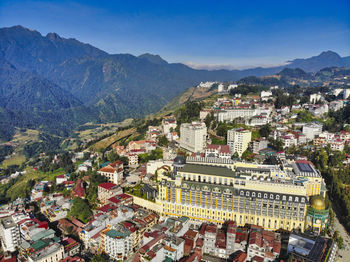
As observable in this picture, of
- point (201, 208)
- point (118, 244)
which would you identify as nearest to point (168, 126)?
point (201, 208)

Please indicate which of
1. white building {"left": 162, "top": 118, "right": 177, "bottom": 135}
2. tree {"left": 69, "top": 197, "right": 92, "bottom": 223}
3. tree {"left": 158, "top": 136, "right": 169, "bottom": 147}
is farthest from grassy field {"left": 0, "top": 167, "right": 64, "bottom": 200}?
white building {"left": 162, "top": 118, "right": 177, "bottom": 135}

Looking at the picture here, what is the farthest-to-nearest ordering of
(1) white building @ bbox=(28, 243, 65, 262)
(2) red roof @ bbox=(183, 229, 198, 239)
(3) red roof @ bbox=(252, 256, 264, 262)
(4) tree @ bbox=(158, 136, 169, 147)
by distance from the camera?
(4) tree @ bbox=(158, 136, 169, 147) → (2) red roof @ bbox=(183, 229, 198, 239) → (1) white building @ bbox=(28, 243, 65, 262) → (3) red roof @ bbox=(252, 256, 264, 262)

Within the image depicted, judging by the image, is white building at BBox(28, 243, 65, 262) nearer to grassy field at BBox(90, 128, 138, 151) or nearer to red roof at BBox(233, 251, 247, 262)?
red roof at BBox(233, 251, 247, 262)

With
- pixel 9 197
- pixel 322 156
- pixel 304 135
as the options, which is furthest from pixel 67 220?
pixel 304 135

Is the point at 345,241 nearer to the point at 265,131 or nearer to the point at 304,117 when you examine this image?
the point at 265,131

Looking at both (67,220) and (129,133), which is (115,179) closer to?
(67,220)

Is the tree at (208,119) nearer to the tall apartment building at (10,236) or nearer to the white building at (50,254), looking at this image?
the white building at (50,254)

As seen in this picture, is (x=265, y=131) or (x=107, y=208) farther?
(x=265, y=131)
